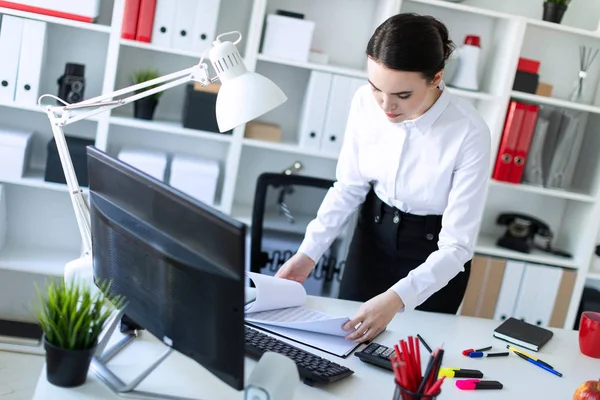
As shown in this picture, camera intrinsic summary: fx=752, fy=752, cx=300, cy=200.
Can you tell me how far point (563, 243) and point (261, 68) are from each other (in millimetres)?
1730

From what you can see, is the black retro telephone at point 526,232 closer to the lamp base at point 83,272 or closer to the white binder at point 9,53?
the white binder at point 9,53

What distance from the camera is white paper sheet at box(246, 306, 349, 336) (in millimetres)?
1776

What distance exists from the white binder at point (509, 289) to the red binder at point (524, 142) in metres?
0.41

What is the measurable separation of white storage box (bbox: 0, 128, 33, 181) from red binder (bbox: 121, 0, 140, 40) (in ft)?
2.02

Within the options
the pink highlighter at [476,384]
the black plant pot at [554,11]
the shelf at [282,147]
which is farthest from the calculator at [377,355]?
the black plant pot at [554,11]

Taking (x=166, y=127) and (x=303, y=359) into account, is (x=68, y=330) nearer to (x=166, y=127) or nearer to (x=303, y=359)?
(x=303, y=359)

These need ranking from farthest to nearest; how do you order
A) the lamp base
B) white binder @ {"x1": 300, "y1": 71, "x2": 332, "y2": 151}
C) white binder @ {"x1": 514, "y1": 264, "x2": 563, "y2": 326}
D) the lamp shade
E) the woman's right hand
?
white binder @ {"x1": 514, "y1": 264, "x2": 563, "y2": 326} < white binder @ {"x1": 300, "y1": 71, "x2": 332, "y2": 151} < the woman's right hand < the lamp base < the lamp shade

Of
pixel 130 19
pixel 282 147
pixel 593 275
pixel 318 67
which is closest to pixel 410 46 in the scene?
pixel 318 67

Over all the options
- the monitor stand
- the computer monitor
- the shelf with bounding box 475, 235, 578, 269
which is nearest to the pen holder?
the computer monitor

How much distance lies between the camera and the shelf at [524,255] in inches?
139

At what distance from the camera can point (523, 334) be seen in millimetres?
2035

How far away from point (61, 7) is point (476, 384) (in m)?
2.29

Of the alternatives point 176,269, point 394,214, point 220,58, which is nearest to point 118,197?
point 176,269

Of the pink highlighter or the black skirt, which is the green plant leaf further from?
the black skirt
